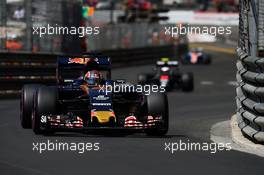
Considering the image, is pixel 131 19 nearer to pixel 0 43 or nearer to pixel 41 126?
pixel 0 43

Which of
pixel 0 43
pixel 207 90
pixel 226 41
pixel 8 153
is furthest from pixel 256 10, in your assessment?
pixel 226 41

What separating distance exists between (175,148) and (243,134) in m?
1.88

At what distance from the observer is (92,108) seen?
13.1 metres

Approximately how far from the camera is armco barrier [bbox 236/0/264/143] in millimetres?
11750

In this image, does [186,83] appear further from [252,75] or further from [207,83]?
[252,75]

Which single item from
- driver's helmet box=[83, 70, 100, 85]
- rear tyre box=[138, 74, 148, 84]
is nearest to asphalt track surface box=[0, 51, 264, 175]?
driver's helmet box=[83, 70, 100, 85]

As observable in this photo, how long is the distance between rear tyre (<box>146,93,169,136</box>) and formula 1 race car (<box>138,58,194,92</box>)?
12392 millimetres

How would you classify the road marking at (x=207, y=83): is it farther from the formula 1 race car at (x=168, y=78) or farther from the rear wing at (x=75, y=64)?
the rear wing at (x=75, y=64)

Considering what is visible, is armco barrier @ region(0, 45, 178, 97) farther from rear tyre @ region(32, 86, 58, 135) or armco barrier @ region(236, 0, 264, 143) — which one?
armco barrier @ region(236, 0, 264, 143)

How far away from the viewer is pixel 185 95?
2439 centimetres

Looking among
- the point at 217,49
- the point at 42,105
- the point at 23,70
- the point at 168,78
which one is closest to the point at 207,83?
the point at 168,78

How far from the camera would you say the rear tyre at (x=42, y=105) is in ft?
41.7

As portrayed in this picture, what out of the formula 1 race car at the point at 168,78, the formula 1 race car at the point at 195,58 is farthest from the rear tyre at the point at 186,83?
the formula 1 race car at the point at 195,58

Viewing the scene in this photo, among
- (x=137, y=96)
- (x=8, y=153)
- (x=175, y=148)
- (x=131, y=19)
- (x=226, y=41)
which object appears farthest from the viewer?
(x=226, y=41)
